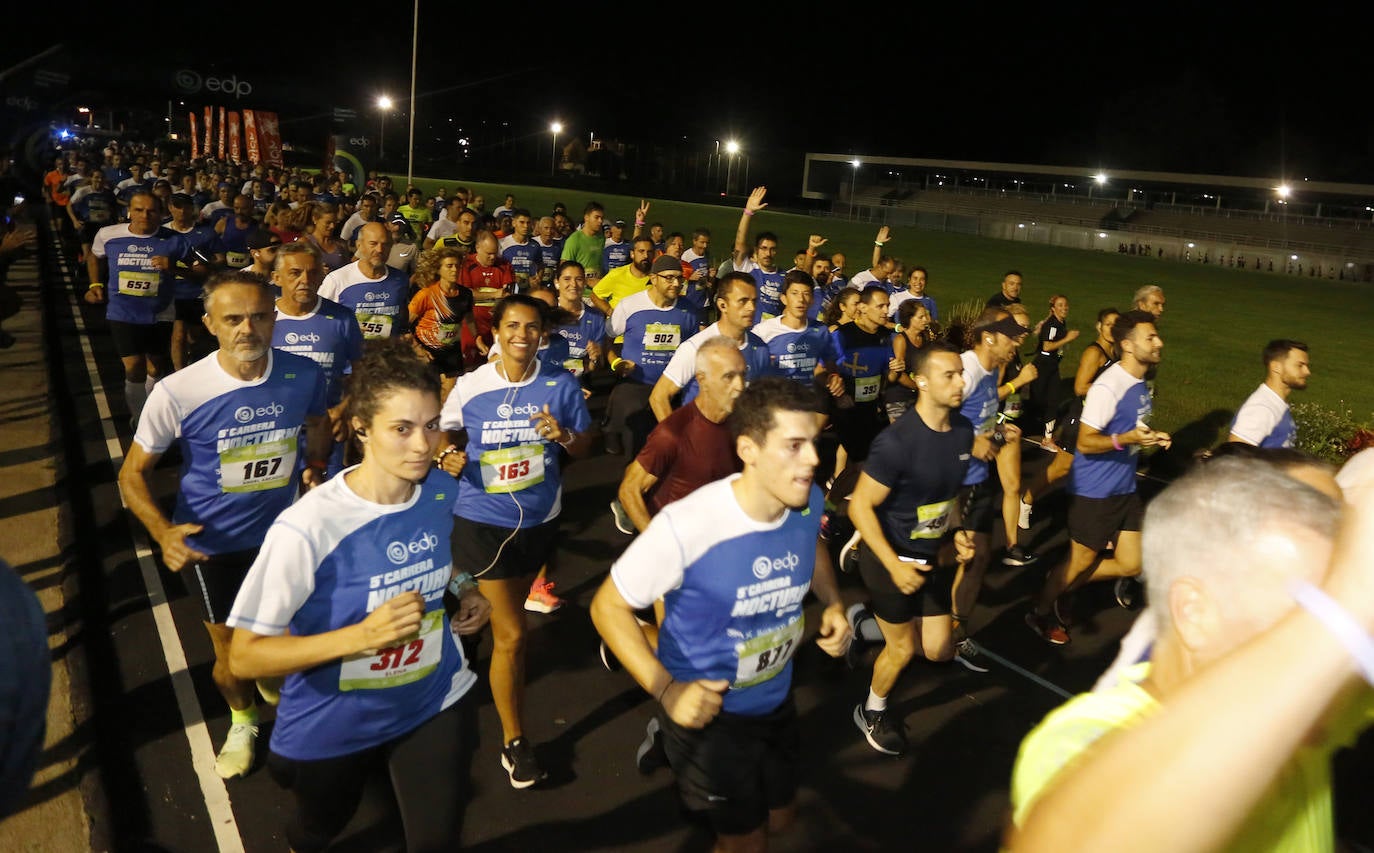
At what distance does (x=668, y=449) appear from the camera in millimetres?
5098

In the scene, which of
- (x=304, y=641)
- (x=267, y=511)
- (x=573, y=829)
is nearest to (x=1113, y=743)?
(x=304, y=641)

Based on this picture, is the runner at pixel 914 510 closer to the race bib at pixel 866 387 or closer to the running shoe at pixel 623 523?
the running shoe at pixel 623 523

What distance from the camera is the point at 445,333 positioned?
29.4 ft

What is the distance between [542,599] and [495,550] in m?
2.06

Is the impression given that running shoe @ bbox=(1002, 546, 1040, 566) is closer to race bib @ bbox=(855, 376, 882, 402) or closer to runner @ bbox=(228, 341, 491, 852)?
race bib @ bbox=(855, 376, 882, 402)

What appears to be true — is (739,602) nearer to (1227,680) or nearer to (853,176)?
(1227,680)

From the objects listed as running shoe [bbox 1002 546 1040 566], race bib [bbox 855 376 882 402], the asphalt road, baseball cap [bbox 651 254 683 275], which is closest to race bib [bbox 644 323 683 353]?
baseball cap [bbox 651 254 683 275]

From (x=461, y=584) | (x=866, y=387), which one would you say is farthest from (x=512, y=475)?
(x=866, y=387)

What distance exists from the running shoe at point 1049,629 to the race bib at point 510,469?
402 cm

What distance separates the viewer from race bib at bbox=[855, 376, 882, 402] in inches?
356

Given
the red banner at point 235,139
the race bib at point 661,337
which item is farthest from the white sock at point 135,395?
the red banner at point 235,139

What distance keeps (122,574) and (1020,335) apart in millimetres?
7006

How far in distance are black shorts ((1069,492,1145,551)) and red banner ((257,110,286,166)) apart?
1205 inches

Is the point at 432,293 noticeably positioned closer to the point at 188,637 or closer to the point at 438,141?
the point at 188,637
